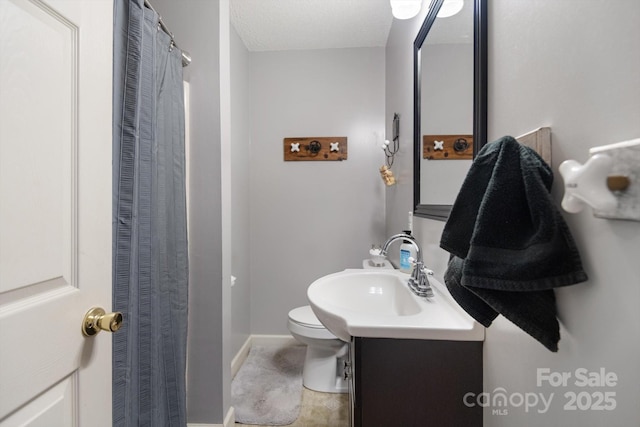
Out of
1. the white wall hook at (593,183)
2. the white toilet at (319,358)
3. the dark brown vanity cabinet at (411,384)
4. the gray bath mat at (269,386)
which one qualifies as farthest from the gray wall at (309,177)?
the white wall hook at (593,183)

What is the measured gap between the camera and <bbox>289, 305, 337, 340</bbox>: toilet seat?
1516 mm

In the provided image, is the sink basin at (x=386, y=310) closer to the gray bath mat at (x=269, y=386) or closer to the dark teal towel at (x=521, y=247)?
the dark teal towel at (x=521, y=247)

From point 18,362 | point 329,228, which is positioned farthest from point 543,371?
point 329,228

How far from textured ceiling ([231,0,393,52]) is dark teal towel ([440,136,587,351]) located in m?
1.79

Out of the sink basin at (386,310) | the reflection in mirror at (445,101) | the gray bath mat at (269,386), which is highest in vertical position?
the reflection in mirror at (445,101)

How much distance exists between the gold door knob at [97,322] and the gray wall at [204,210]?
670mm

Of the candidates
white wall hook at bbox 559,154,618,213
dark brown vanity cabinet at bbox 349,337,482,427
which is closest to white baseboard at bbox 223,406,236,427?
dark brown vanity cabinet at bbox 349,337,482,427

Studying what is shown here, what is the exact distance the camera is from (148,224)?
0.93 meters

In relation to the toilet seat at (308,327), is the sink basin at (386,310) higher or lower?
higher

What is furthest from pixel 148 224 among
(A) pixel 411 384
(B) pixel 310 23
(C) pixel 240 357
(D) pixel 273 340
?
(B) pixel 310 23

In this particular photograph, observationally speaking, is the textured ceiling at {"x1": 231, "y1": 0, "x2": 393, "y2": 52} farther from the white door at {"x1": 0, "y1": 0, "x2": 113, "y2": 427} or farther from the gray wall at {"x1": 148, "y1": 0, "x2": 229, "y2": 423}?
the white door at {"x1": 0, "y1": 0, "x2": 113, "y2": 427}

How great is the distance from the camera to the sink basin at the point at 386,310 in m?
0.71

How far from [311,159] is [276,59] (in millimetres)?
908

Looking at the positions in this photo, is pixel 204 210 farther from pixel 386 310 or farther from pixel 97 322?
pixel 386 310
